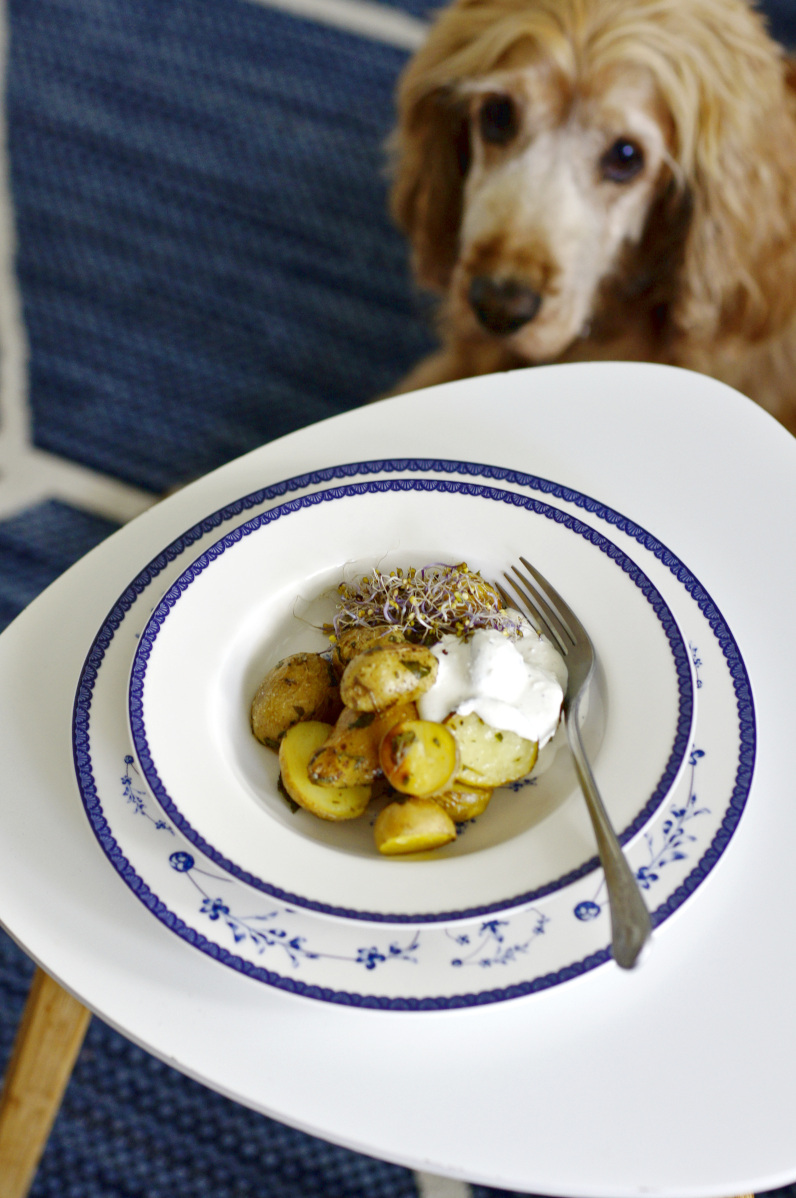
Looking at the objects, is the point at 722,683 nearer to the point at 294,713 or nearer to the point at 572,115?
the point at 294,713

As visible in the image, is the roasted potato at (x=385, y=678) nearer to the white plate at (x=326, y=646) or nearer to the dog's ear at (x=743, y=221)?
the white plate at (x=326, y=646)

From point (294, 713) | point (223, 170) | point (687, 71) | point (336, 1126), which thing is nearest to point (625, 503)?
point (294, 713)

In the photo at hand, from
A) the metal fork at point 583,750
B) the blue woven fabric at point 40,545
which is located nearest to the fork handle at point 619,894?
the metal fork at point 583,750

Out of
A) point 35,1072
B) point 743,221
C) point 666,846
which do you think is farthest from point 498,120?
point 35,1072

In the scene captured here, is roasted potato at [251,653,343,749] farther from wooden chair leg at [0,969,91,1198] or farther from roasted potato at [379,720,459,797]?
wooden chair leg at [0,969,91,1198]

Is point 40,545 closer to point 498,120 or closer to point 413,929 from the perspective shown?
point 498,120

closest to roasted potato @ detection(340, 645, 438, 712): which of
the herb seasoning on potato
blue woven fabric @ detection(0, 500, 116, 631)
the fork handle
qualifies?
the herb seasoning on potato
